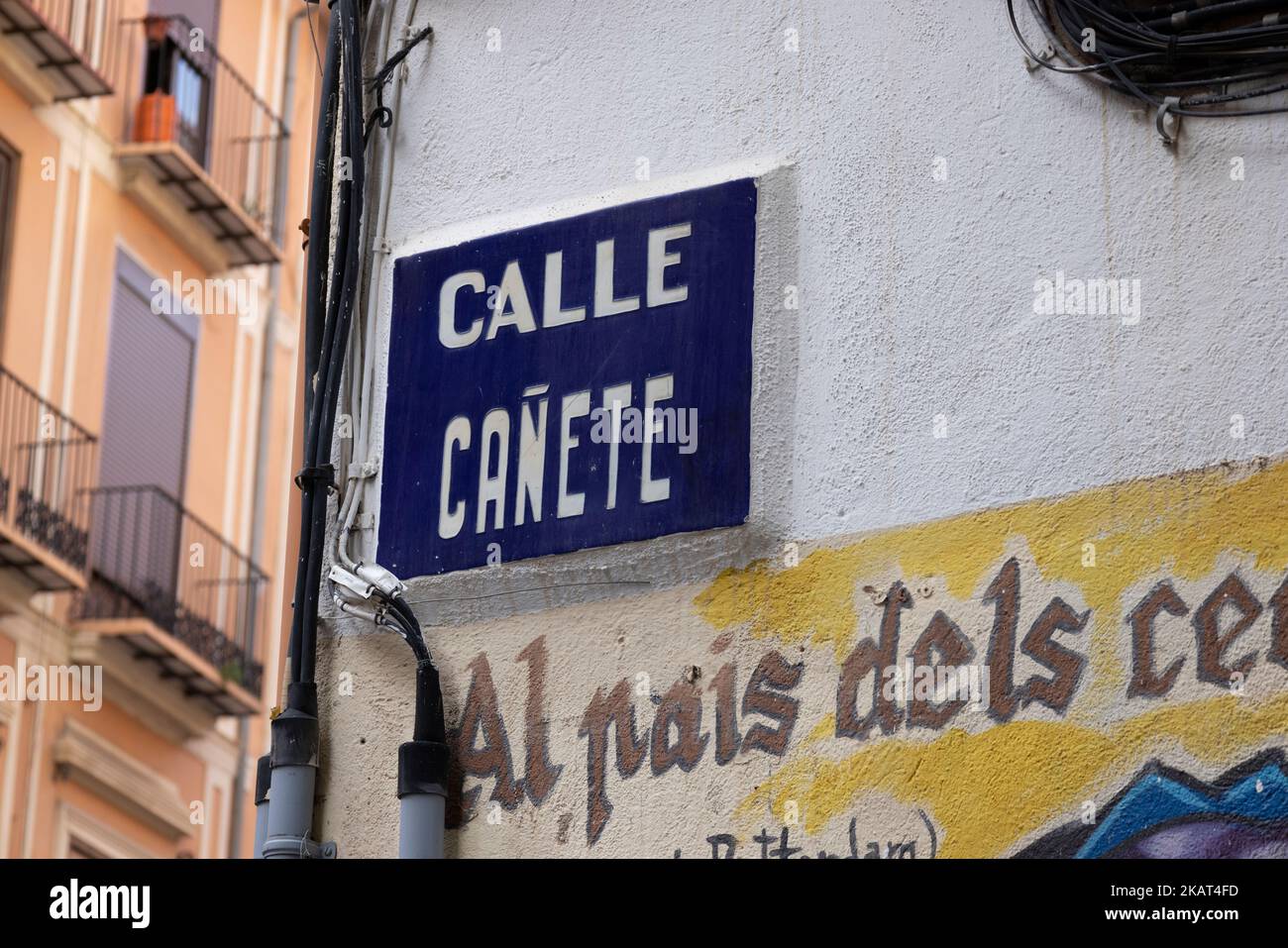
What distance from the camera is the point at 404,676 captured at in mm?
6836

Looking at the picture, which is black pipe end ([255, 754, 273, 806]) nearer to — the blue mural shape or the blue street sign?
the blue street sign

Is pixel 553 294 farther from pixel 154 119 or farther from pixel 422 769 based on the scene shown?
pixel 154 119

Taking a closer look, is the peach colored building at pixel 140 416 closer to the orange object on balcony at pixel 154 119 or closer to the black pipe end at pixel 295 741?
the orange object on balcony at pixel 154 119

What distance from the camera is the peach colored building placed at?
17.3 meters

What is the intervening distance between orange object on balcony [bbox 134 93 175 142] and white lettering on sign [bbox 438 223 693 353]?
1296 cm

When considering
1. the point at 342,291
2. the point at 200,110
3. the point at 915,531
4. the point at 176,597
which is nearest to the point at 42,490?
the point at 176,597

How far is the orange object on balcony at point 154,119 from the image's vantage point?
1948 cm

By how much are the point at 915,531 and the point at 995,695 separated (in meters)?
0.55

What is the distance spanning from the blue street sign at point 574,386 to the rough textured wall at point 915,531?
0.10m

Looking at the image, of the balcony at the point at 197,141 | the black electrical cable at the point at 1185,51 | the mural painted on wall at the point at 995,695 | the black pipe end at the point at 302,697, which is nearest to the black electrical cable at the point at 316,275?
the black pipe end at the point at 302,697

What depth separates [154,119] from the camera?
19531 millimetres

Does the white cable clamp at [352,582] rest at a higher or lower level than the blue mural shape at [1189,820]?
higher

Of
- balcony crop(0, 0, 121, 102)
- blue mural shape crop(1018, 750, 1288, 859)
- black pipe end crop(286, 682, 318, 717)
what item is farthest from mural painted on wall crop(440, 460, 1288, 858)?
balcony crop(0, 0, 121, 102)
